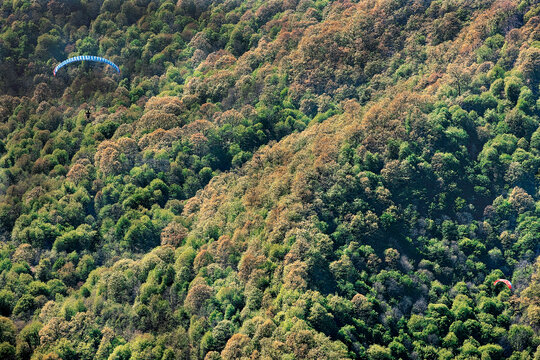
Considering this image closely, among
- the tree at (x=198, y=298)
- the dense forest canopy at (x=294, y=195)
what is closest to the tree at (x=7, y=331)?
the dense forest canopy at (x=294, y=195)

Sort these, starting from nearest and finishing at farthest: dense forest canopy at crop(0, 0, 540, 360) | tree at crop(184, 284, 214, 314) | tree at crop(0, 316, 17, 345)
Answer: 1. dense forest canopy at crop(0, 0, 540, 360)
2. tree at crop(184, 284, 214, 314)
3. tree at crop(0, 316, 17, 345)

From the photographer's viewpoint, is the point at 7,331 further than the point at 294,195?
No

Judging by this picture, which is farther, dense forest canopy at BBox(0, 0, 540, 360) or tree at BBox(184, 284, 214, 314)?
tree at BBox(184, 284, 214, 314)

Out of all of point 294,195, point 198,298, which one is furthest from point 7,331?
point 294,195

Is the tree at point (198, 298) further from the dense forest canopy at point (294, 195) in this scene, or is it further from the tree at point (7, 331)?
the tree at point (7, 331)

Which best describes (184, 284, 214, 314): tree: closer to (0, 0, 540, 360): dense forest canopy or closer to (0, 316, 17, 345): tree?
(0, 0, 540, 360): dense forest canopy

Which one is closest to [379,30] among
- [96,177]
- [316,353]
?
[96,177]

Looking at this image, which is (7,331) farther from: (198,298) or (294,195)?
(294,195)

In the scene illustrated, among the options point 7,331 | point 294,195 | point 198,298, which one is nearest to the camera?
point 198,298

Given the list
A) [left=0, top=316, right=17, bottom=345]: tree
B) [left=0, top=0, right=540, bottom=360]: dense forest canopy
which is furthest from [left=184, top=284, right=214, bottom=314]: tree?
[left=0, top=316, right=17, bottom=345]: tree
